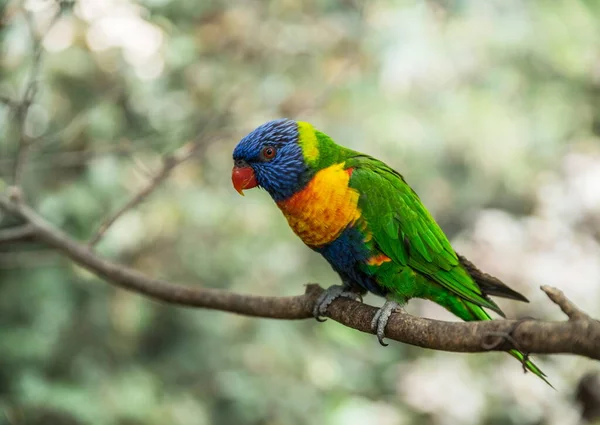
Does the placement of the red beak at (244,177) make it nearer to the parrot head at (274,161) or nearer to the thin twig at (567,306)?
the parrot head at (274,161)

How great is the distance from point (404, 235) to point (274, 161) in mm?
465

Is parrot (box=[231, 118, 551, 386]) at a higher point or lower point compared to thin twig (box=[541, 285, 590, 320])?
lower

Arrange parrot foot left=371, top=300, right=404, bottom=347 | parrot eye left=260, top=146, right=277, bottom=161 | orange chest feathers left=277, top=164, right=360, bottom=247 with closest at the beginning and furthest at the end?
parrot foot left=371, top=300, right=404, bottom=347 < orange chest feathers left=277, top=164, right=360, bottom=247 < parrot eye left=260, top=146, right=277, bottom=161

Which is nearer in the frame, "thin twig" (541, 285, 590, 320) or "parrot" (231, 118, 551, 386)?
"thin twig" (541, 285, 590, 320)

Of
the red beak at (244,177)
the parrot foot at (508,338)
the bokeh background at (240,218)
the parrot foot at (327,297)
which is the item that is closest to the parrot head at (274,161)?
the red beak at (244,177)

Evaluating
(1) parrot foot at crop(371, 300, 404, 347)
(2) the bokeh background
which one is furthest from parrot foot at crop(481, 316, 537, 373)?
(2) the bokeh background

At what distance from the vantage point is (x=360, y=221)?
1.79 m

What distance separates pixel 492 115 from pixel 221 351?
2.58 metres

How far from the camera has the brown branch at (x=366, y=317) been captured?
3.36 feet

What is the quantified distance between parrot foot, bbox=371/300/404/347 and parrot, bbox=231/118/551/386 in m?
0.05

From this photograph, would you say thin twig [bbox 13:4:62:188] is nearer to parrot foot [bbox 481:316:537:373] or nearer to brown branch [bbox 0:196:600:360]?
brown branch [bbox 0:196:600:360]

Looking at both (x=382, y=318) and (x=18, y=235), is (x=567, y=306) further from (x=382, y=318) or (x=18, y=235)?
(x=18, y=235)

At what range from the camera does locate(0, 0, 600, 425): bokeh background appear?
11.2ft

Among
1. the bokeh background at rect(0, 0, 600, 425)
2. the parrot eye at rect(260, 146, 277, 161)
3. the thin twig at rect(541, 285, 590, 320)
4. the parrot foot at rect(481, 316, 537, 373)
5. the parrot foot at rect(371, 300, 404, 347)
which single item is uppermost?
the thin twig at rect(541, 285, 590, 320)
